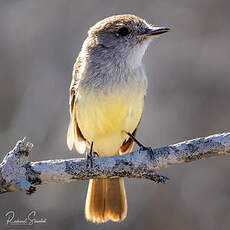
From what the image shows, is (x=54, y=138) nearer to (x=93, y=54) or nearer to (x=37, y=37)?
(x=37, y=37)

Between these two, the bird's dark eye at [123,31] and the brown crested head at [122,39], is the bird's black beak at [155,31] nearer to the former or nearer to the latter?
the brown crested head at [122,39]

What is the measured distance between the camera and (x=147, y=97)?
25.2 ft

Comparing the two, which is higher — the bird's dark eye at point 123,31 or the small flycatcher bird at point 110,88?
the bird's dark eye at point 123,31

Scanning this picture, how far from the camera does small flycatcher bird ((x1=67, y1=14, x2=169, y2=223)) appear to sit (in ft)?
17.8

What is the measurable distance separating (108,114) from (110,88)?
234mm

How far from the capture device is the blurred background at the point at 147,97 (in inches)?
291

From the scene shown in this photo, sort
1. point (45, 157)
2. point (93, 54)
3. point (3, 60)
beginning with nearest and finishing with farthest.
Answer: point (93, 54)
point (45, 157)
point (3, 60)

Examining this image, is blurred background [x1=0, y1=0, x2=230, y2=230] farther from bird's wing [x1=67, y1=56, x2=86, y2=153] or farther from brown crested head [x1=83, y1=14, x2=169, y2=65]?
brown crested head [x1=83, y1=14, x2=169, y2=65]

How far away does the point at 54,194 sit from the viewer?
7.51 metres

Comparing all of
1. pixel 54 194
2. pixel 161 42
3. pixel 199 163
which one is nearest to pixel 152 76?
pixel 161 42

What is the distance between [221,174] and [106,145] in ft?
6.96
